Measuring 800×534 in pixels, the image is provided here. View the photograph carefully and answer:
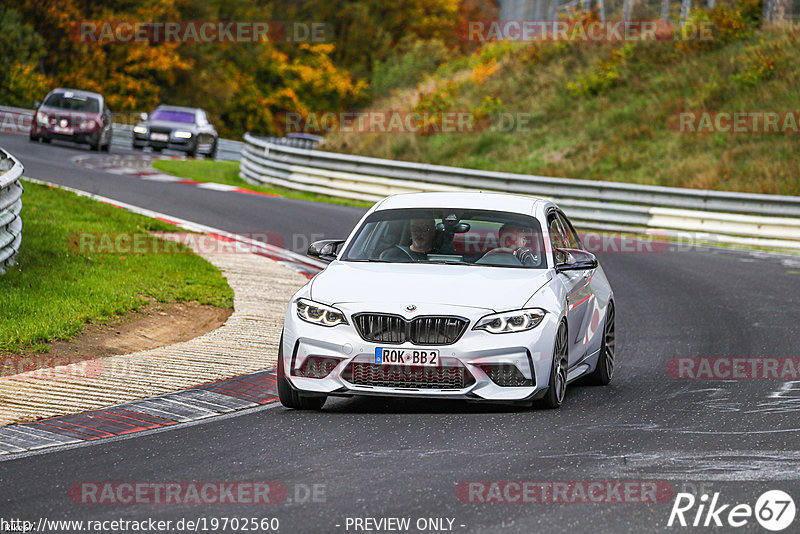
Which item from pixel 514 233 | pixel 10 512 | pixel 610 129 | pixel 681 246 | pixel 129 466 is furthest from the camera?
pixel 610 129

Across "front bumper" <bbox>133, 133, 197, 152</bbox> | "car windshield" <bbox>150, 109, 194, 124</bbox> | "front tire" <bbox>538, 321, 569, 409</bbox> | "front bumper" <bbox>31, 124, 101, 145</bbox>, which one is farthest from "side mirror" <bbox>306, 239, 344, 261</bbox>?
"car windshield" <bbox>150, 109, 194, 124</bbox>

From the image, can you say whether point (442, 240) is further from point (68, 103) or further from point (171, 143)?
point (171, 143)

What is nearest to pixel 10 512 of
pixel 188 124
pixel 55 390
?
pixel 55 390

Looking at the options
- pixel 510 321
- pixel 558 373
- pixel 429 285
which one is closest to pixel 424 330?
pixel 429 285

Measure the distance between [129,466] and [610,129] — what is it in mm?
27551

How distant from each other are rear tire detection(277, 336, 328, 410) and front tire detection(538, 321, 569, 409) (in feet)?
5.05

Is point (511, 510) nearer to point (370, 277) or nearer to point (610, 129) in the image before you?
point (370, 277)

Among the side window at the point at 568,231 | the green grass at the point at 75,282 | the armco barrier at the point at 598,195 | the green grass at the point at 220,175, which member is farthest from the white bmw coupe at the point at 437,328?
the green grass at the point at 220,175

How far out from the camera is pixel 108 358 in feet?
33.1

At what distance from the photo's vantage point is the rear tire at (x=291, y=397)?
8305mm

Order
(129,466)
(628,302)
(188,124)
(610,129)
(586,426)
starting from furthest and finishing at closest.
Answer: (188,124) < (610,129) < (628,302) < (586,426) < (129,466)

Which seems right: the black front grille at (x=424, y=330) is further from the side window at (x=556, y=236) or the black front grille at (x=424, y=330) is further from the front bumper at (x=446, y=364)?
the side window at (x=556, y=236)

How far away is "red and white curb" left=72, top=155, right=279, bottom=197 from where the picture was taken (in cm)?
2850

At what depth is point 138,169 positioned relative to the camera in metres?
31.7
